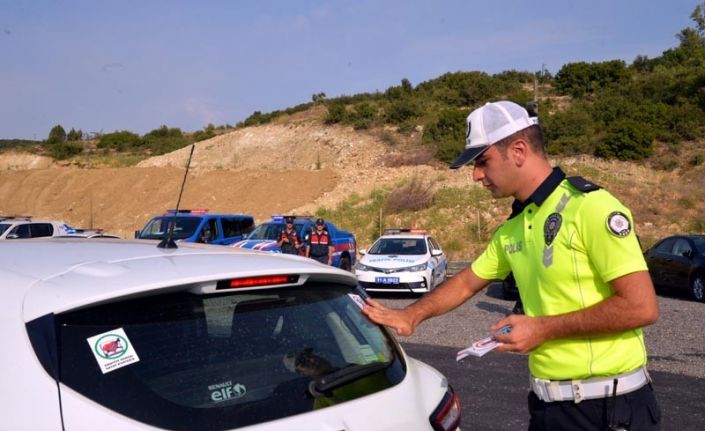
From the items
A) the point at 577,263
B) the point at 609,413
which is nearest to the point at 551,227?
the point at 577,263

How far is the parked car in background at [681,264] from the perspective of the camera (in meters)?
15.5

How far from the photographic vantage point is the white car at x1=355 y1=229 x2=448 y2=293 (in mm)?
16453

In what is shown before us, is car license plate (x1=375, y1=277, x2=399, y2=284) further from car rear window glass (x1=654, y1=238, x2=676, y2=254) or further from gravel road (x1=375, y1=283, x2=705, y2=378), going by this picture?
car rear window glass (x1=654, y1=238, x2=676, y2=254)

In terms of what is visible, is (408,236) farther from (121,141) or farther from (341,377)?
(121,141)

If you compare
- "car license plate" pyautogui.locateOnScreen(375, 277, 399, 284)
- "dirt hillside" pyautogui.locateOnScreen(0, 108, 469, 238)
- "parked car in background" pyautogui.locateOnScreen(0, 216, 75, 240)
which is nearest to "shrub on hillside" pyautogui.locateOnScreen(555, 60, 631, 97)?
"dirt hillside" pyautogui.locateOnScreen(0, 108, 469, 238)

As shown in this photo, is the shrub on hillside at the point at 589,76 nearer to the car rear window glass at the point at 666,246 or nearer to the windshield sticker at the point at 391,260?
the car rear window glass at the point at 666,246

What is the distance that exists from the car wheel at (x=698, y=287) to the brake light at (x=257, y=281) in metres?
14.6

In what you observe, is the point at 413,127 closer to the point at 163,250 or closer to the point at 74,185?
the point at 74,185

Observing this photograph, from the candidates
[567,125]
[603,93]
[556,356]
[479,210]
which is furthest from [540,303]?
[603,93]

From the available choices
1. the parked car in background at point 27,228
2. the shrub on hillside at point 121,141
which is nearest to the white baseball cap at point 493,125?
the parked car in background at point 27,228

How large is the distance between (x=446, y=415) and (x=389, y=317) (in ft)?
1.55

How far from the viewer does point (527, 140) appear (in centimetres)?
281

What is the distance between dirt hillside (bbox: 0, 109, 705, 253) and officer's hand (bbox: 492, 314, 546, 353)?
29.4 m

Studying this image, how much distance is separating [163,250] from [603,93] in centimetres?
5406
